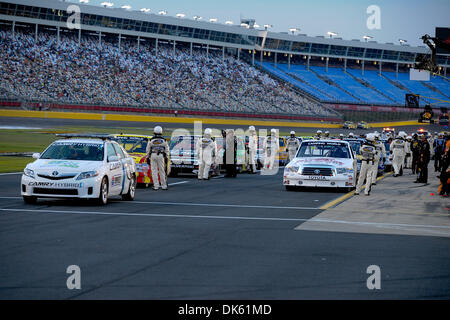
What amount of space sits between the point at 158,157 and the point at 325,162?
4.77 meters

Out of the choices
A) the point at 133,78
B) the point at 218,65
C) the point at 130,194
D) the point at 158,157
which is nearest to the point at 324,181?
the point at 158,157

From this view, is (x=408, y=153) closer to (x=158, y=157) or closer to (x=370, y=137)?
(x=370, y=137)

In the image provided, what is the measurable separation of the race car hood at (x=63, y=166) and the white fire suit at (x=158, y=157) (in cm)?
478

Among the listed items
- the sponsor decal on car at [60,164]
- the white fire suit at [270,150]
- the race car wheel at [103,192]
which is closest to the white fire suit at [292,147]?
the white fire suit at [270,150]

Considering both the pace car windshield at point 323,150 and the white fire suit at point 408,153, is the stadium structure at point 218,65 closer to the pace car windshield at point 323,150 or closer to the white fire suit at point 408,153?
the white fire suit at point 408,153

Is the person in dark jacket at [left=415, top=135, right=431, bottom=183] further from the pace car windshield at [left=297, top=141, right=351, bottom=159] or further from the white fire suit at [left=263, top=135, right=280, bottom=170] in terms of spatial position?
the white fire suit at [left=263, top=135, right=280, bottom=170]

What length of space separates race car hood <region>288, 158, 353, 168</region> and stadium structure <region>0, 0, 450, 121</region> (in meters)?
36.9

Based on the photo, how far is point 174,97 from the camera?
73.4m

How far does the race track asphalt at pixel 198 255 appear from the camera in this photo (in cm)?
713

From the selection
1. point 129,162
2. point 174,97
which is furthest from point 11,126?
point 129,162

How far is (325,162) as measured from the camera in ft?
69.3

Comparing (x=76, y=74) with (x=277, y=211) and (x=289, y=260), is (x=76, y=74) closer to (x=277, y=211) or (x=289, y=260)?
(x=277, y=211)

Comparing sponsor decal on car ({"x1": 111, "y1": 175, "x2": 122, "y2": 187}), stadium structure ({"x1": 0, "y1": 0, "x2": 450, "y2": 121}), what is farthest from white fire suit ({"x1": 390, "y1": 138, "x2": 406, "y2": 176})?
stadium structure ({"x1": 0, "y1": 0, "x2": 450, "y2": 121})

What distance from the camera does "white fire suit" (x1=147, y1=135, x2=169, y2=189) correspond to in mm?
20062
